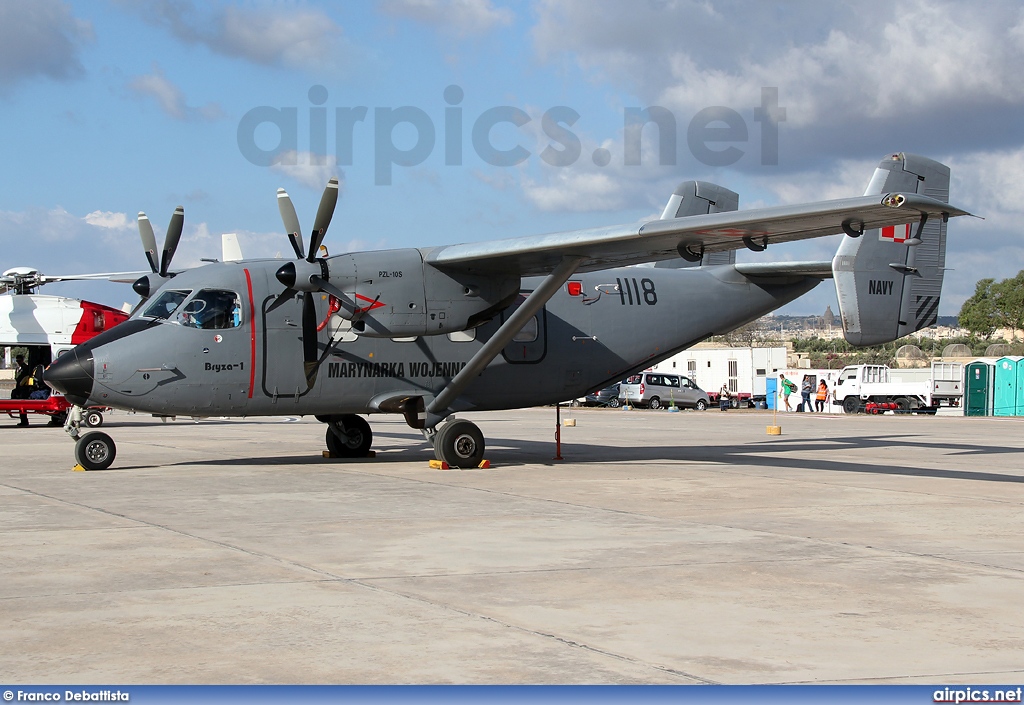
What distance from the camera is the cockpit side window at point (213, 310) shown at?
16375 millimetres

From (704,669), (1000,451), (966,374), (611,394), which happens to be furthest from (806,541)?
(611,394)

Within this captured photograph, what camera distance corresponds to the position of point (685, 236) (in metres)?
15.2

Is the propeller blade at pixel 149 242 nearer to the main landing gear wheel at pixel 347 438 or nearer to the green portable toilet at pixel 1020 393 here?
the main landing gear wheel at pixel 347 438

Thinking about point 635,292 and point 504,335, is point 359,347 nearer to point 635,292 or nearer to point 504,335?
point 504,335

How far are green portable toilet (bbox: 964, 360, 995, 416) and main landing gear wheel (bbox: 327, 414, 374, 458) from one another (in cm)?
3197

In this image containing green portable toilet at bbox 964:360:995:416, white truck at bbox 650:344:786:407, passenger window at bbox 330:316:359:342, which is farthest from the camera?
white truck at bbox 650:344:786:407

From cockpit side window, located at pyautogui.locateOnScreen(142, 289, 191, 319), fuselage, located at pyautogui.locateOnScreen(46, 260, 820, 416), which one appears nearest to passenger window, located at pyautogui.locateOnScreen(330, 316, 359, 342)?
fuselage, located at pyautogui.locateOnScreen(46, 260, 820, 416)

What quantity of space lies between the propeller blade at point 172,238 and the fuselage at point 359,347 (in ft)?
8.67

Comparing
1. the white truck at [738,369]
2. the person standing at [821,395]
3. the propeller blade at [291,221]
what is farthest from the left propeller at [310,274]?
the white truck at [738,369]

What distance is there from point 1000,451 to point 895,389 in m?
26.2

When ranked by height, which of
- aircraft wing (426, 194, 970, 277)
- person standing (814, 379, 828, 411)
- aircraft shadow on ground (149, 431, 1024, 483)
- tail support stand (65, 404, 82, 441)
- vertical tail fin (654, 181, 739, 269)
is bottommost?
aircraft shadow on ground (149, 431, 1024, 483)

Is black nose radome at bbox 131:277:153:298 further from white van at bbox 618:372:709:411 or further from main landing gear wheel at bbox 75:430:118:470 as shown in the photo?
white van at bbox 618:372:709:411

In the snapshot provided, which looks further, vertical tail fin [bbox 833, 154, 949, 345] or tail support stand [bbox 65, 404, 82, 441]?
tail support stand [bbox 65, 404, 82, 441]

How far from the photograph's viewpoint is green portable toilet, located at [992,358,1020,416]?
139 ft
